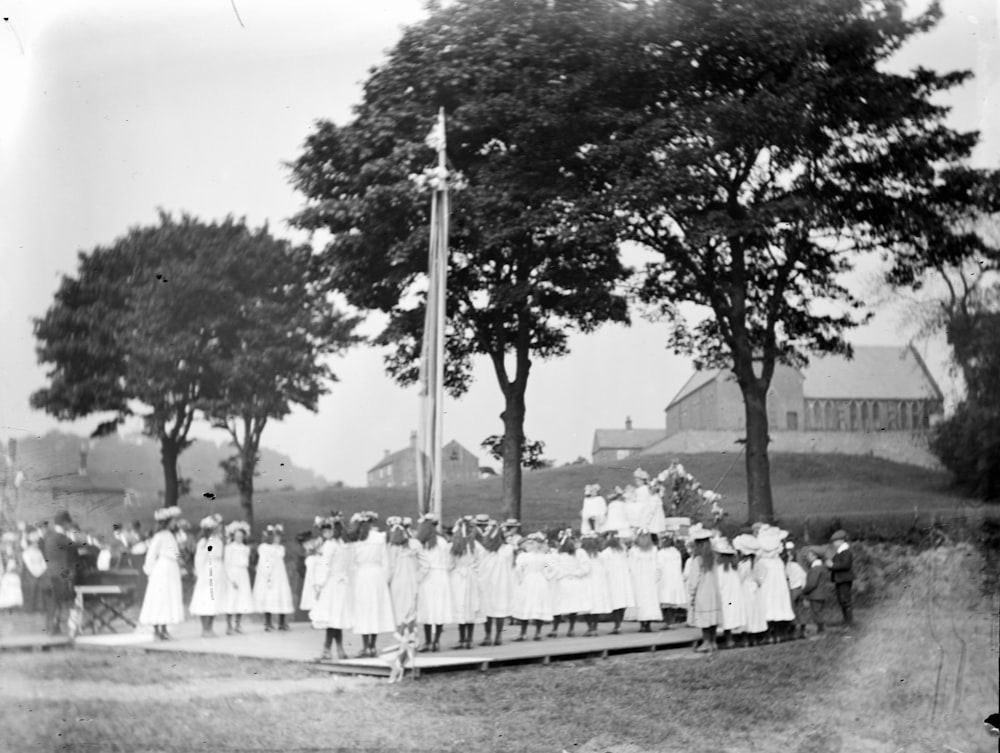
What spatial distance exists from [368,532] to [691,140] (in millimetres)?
2056

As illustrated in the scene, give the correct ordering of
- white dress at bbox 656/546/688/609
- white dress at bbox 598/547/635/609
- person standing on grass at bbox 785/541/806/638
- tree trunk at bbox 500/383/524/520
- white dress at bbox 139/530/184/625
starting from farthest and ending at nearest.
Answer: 1. white dress at bbox 656/546/688/609
2. person standing on grass at bbox 785/541/806/638
3. white dress at bbox 598/547/635/609
4. tree trunk at bbox 500/383/524/520
5. white dress at bbox 139/530/184/625

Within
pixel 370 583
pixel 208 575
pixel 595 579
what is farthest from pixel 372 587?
pixel 595 579

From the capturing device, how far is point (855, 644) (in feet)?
15.8

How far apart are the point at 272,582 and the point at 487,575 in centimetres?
102

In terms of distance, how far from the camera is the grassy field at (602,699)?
4.06m

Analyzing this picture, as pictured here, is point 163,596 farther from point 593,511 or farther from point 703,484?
point 703,484

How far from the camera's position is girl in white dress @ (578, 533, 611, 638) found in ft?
16.0

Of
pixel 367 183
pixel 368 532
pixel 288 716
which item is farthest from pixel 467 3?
pixel 288 716

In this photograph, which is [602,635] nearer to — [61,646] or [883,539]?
[883,539]

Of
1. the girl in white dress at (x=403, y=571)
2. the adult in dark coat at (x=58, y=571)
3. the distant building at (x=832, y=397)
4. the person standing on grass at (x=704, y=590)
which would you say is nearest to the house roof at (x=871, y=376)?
the distant building at (x=832, y=397)

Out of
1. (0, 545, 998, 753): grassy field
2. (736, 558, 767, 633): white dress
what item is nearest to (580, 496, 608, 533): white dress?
(0, 545, 998, 753): grassy field

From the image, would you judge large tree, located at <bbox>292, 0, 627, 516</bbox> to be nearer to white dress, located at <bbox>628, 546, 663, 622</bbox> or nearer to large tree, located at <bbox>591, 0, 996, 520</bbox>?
large tree, located at <bbox>591, 0, 996, 520</bbox>

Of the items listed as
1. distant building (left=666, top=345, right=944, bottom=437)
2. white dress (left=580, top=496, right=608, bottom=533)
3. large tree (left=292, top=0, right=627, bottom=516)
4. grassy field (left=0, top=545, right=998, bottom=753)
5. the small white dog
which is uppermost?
large tree (left=292, top=0, right=627, bottom=516)

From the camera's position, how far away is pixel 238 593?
13.9 ft
